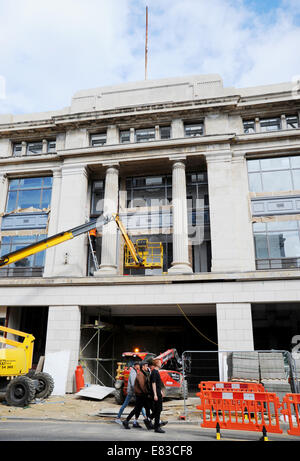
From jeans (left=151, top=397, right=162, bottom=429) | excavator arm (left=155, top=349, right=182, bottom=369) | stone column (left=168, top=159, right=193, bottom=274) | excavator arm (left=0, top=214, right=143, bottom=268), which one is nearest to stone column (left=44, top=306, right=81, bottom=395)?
excavator arm (left=0, top=214, right=143, bottom=268)

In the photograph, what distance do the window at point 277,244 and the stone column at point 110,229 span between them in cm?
841

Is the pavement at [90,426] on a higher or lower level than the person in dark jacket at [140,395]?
lower

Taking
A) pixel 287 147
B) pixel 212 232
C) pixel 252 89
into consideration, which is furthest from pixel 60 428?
pixel 252 89

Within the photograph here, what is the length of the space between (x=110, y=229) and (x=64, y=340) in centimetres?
690

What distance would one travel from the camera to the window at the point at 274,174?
22.0 m

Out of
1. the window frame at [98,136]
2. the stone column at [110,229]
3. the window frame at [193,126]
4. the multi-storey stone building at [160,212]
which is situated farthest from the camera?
the window frame at [98,136]

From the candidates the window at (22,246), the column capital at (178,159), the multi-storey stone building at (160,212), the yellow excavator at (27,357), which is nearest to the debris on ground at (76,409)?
the yellow excavator at (27,357)

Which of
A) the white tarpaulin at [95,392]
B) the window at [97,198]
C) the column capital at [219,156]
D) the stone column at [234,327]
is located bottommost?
the white tarpaulin at [95,392]

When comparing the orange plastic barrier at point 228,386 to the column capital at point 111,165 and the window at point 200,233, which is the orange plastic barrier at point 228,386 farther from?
the column capital at point 111,165

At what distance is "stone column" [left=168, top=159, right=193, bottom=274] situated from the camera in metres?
20.5

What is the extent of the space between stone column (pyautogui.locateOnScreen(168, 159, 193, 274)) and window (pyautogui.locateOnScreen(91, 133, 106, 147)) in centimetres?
557

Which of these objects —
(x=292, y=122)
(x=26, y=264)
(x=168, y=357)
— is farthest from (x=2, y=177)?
(x=292, y=122)

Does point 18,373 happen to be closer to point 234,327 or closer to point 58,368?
point 58,368
